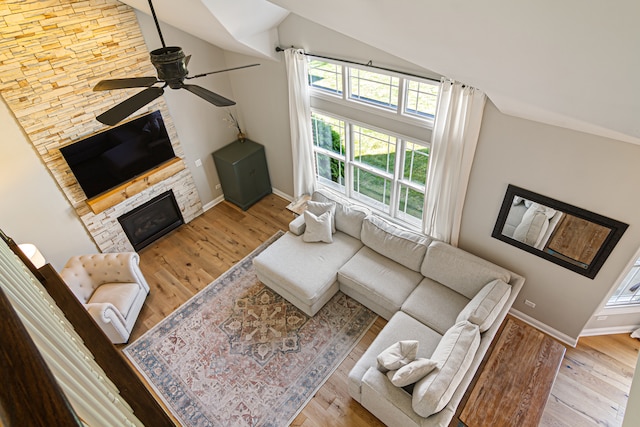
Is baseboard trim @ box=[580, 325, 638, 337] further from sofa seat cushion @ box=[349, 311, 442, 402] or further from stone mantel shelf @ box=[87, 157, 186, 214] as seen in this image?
stone mantel shelf @ box=[87, 157, 186, 214]

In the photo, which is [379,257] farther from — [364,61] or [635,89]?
[635,89]

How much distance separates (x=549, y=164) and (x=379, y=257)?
2080 mm

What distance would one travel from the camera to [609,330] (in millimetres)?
3984

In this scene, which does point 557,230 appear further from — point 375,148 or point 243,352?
point 243,352

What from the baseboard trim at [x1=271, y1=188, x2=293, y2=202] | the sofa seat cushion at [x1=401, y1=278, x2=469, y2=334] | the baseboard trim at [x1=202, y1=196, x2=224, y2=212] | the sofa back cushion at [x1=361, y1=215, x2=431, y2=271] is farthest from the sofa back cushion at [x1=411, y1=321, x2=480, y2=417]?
the baseboard trim at [x1=202, y1=196, x2=224, y2=212]

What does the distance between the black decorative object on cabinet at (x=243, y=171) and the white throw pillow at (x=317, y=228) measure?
1650mm

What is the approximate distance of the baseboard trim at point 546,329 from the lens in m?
3.95

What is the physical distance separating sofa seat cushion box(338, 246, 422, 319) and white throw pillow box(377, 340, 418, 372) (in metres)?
0.85

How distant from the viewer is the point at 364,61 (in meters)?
3.95

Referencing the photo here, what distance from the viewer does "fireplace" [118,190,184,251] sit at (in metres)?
5.19

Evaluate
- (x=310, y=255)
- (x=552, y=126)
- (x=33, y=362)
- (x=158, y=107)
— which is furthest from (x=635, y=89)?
(x=158, y=107)

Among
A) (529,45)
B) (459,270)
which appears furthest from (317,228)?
(529,45)

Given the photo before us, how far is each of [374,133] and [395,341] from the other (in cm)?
249

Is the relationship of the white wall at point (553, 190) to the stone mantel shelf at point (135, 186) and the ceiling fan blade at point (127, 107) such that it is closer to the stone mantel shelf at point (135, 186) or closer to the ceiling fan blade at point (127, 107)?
the ceiling fan blade at point (127, 107)
